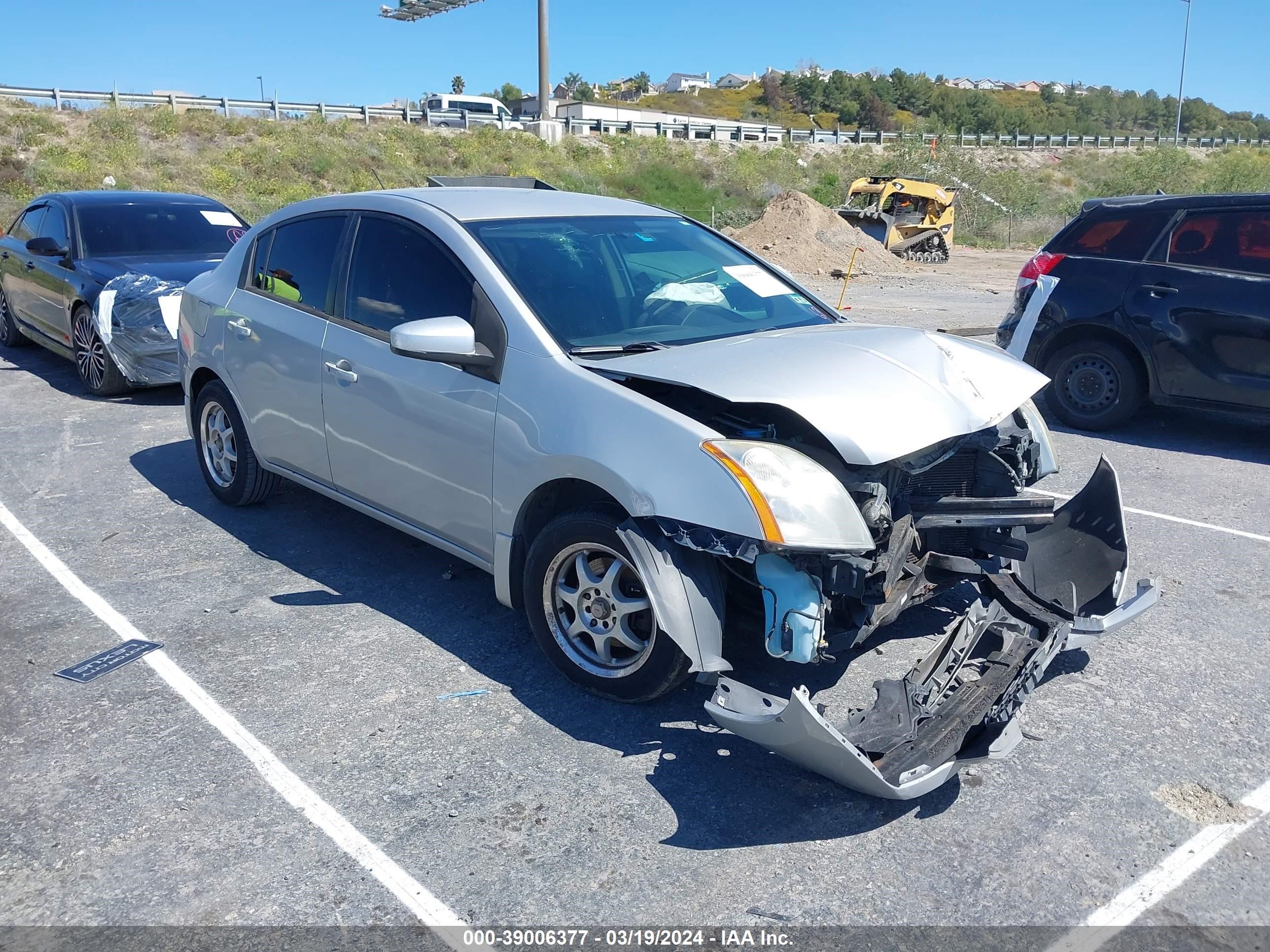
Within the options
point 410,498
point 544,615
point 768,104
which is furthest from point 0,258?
point 768,104

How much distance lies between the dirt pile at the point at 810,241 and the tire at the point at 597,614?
64.5 feet

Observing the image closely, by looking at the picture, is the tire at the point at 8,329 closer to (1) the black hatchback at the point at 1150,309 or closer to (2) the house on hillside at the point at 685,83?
(1) the black hatchback at the point at 1150,309

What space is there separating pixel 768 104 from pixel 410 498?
5008 inches

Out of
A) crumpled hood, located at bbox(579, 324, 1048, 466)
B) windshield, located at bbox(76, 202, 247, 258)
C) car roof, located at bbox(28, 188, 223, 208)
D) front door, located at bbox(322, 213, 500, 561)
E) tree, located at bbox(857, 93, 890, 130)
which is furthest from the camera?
tree, located at bbox(857, 93, 890, 130)

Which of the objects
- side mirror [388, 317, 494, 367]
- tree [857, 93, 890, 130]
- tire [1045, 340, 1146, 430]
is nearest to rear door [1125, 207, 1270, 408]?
tire [1045, 340, 1146, 430]

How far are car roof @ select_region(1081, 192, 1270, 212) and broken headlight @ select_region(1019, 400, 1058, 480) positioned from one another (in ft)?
13.3

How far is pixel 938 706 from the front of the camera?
Answer: 3309 millimetres

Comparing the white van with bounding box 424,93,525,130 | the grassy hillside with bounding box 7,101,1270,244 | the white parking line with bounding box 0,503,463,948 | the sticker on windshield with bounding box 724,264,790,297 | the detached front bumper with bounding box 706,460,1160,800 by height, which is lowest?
the white parking line with bounding box 0,503,463,948

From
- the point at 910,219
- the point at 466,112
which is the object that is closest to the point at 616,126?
the point at 466,112

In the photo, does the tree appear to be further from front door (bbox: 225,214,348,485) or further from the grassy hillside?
front door (bbox: 225,214,348,485)

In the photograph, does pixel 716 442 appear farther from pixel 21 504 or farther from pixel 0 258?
pixel 0 258

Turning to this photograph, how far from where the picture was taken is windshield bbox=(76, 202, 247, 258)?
9383 mm

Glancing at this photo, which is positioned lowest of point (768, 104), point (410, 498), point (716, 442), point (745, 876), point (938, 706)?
point (745, 876)

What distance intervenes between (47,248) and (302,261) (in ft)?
18.1
